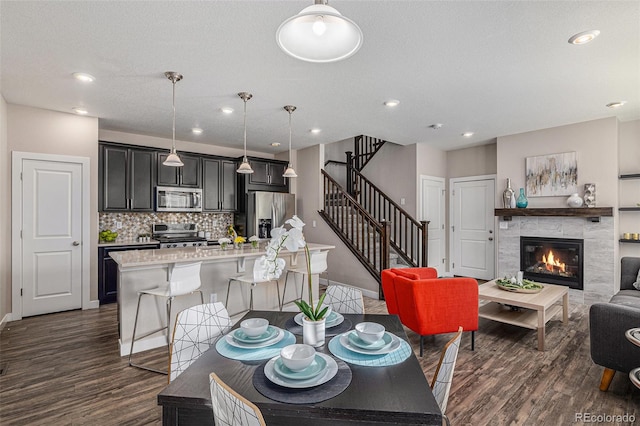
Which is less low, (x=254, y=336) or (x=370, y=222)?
(x=370, y=222)

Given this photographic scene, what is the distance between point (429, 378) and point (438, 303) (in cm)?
64

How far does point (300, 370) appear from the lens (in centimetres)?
127

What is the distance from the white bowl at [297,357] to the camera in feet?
4.08

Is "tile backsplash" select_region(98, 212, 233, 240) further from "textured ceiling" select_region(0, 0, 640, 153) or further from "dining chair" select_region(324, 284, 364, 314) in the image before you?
"dining chair" select_region(324, 284, 364, 314)

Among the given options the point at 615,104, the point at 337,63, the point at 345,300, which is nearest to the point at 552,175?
the point at 615,104

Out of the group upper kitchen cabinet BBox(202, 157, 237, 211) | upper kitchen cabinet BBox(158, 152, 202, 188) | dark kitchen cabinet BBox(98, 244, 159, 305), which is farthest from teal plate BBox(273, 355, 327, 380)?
upper kitchen cabinet BBox(202, 157, 237, 211)

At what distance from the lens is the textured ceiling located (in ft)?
7.27

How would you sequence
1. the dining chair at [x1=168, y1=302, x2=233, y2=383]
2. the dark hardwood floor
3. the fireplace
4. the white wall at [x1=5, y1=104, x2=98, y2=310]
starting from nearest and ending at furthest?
the dining chair at [x1=168, y1=302, x2=233, y2=383], the dark hardwood floor, the white wall at [x1=5, y1=104, x2=98, y2=310], the fireplace

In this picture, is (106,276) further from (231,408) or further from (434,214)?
(434,214)

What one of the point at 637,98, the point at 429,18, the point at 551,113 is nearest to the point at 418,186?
the point at 551,113

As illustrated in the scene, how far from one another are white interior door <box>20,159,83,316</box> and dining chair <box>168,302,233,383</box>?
3.64 m

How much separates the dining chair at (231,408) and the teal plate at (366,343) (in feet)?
2.25

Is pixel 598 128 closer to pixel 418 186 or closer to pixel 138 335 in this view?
pixel 418 186

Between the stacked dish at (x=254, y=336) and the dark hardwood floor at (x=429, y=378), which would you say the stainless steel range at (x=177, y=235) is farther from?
the stacked dish at (x=254, y=336)
